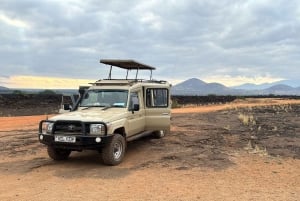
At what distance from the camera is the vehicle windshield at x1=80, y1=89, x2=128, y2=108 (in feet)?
38.8

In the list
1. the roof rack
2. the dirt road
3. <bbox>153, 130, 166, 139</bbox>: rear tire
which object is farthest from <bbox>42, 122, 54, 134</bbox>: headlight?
<bbox>153, 130, 166, 139</bbox>: rear tire

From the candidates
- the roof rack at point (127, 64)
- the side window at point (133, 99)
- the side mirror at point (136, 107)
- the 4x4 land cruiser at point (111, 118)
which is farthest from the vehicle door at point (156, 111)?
the roof rack at point (127, 64)

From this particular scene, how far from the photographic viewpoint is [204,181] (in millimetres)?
9086

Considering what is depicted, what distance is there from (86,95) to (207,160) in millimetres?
3729

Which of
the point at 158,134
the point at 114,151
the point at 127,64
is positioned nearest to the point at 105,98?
the point at 114,151

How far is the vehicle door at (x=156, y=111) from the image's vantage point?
12789 millimetres

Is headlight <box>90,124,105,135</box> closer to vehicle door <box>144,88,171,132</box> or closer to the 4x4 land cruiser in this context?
the 4x4 land cruiser

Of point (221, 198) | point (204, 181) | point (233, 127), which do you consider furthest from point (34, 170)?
point (233, 127)

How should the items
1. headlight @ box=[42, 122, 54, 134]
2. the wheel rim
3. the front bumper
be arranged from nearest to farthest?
the front bumper, headlight @ box=[42, 122, 54, 134], the wheel rim

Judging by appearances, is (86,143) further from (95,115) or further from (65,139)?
(95,115)

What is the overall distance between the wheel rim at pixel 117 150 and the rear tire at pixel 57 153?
1475mm

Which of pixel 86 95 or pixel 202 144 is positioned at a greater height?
pixel 86 95

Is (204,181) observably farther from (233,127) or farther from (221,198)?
(233,127)

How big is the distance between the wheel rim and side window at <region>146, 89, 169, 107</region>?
89.5 inches
